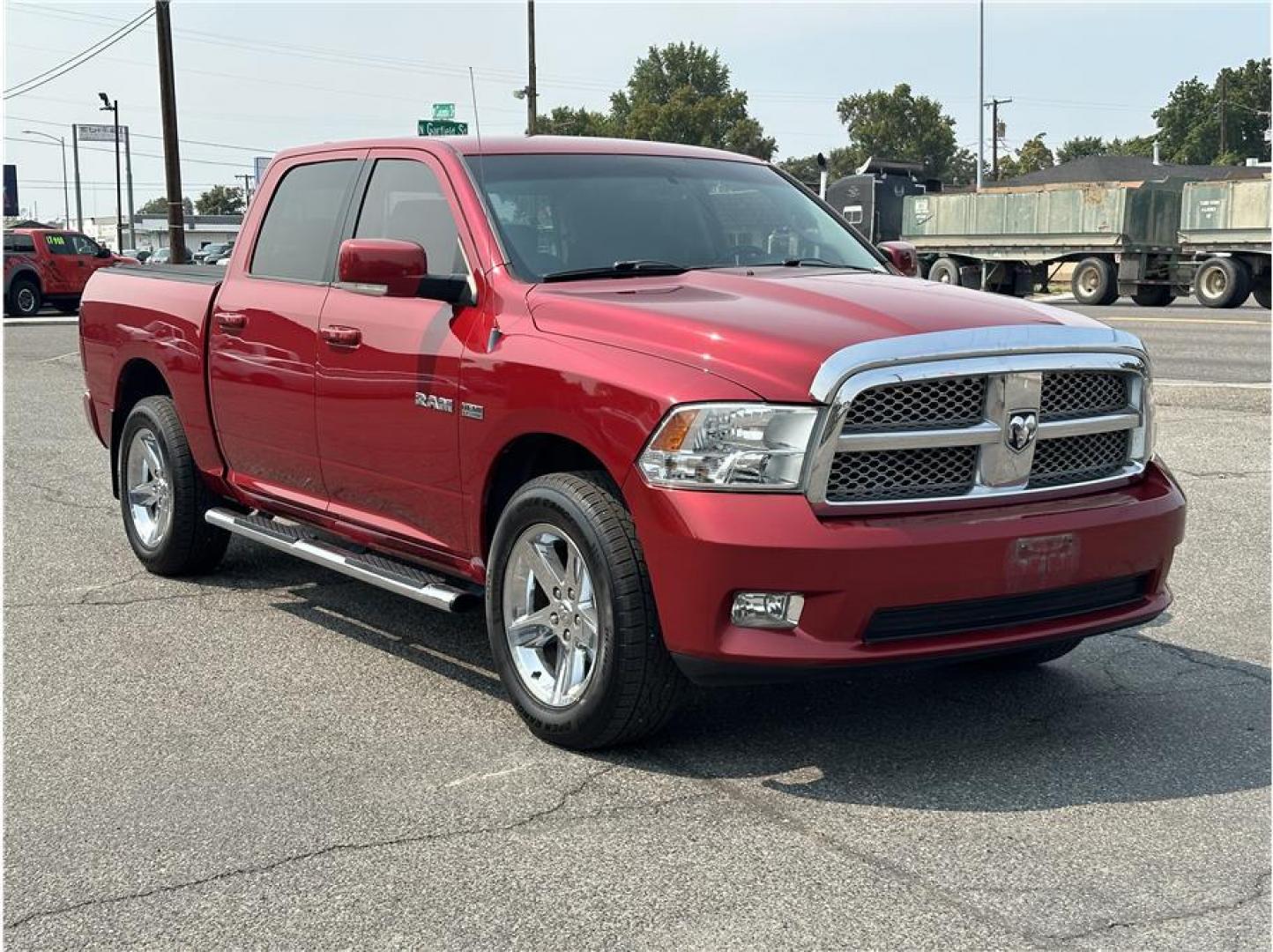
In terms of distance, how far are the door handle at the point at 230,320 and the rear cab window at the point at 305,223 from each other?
206 mm

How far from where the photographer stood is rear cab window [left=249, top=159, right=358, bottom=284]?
6.38 meters

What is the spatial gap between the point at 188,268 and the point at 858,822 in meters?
5.14

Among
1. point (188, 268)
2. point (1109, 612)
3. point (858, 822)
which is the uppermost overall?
point (188, 268)

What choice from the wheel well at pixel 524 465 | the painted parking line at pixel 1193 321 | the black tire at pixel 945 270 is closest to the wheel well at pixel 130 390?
the wheel well at pixel 524 465

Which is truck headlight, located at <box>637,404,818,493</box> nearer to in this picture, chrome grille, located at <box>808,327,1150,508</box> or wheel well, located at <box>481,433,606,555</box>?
chrome grille, located at <box>808,327,1150,508</box>

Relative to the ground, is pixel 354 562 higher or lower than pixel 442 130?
lower

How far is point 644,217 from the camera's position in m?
5.84

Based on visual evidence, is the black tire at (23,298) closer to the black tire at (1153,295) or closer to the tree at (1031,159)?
the black tire at (1153,295)

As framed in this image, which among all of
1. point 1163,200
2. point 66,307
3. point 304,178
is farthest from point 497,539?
point 66,307

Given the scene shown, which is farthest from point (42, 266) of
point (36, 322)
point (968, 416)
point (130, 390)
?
point (968, 416)

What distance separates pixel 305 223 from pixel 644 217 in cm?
162

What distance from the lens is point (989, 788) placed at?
4496 millimetres

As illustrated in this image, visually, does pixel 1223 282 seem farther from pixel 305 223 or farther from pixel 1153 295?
pixel 305 223

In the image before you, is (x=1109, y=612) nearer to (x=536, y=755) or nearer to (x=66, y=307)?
(x=536, y=755)
